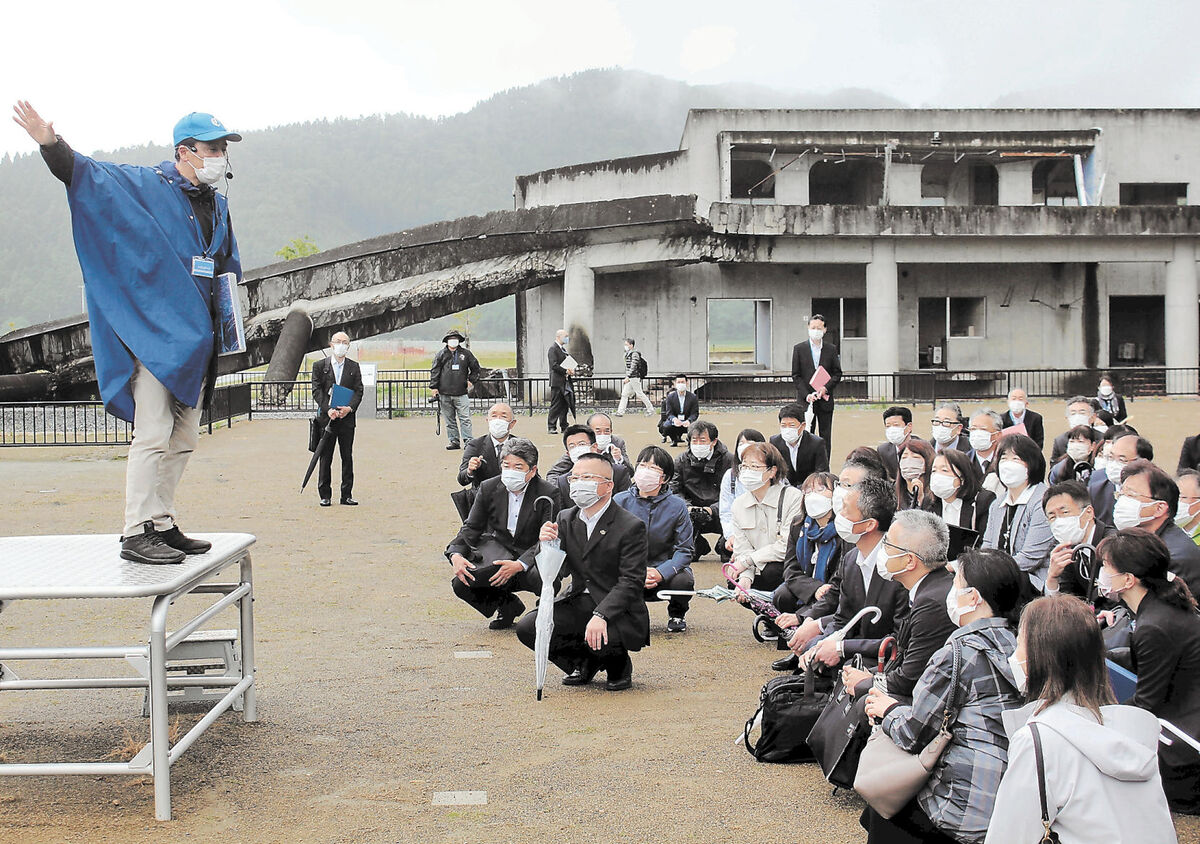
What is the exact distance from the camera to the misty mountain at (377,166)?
123 m

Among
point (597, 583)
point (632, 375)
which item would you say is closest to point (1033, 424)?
point (597, 583)

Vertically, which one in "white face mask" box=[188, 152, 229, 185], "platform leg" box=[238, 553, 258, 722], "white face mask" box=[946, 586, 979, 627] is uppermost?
"white face mask" box=[188, 152, 229, 185]

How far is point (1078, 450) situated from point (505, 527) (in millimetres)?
4928

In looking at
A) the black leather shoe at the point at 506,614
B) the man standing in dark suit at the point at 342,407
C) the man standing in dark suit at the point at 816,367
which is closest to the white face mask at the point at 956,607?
the black leather shoe at the point at 506,614

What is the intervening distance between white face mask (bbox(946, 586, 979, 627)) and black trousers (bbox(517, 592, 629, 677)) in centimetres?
256

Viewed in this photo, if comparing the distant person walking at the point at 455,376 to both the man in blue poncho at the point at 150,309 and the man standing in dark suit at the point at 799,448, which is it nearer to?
the man standing in dark suit at the point at 799,448

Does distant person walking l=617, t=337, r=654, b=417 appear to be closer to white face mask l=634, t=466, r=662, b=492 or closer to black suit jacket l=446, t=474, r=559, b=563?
white face mask l=634, t=466, r=662, b=492

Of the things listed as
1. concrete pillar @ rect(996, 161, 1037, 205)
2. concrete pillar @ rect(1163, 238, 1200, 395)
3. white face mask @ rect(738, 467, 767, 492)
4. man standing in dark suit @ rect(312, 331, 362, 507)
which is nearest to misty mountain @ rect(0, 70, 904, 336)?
concrete pillar @ rect(996, 161, 1037, 205)

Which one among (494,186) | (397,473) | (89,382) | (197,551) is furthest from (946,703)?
(494,186)

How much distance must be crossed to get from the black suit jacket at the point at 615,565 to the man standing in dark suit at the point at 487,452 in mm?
2882

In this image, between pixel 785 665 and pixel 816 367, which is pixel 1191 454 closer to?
pixel 816 367

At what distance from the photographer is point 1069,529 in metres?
6.12

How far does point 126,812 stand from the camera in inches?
188

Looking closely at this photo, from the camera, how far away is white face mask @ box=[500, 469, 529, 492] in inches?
314
